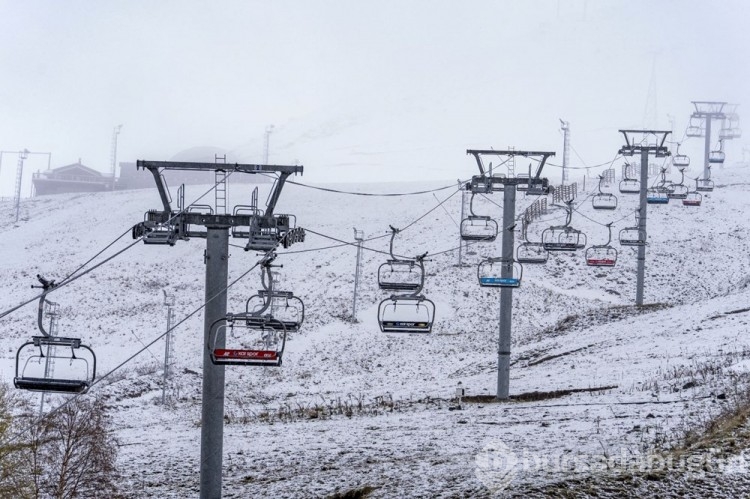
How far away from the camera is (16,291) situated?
60438 millimetres

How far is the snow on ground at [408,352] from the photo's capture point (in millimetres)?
18750

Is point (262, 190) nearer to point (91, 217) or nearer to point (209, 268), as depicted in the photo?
point (91, 217)

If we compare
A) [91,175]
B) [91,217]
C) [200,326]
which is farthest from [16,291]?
[91,175]

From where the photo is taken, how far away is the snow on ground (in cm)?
1875

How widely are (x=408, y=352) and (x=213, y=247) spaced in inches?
1130

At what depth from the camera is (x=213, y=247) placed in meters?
15.4

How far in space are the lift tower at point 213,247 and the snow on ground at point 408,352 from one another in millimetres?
2163

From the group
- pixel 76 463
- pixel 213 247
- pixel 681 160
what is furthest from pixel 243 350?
pixel 681 160

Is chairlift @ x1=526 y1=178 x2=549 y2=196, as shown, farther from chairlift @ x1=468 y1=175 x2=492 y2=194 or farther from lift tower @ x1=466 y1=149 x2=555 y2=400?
chairlift @ x1=468 y1=175 x2=492 y2=194

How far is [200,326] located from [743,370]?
34335mm

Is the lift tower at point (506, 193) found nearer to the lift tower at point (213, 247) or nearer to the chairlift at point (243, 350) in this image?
the lift tower at point (213, 247)

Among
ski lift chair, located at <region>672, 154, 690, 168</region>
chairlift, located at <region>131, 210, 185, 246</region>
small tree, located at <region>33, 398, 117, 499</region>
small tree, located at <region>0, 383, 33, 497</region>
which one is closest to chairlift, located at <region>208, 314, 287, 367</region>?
chairlift, located at <region>131, 210, 185, 246</region>

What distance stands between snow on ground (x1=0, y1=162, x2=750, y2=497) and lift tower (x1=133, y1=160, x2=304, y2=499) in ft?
7.10

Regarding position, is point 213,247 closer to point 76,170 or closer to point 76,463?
point 76,463
